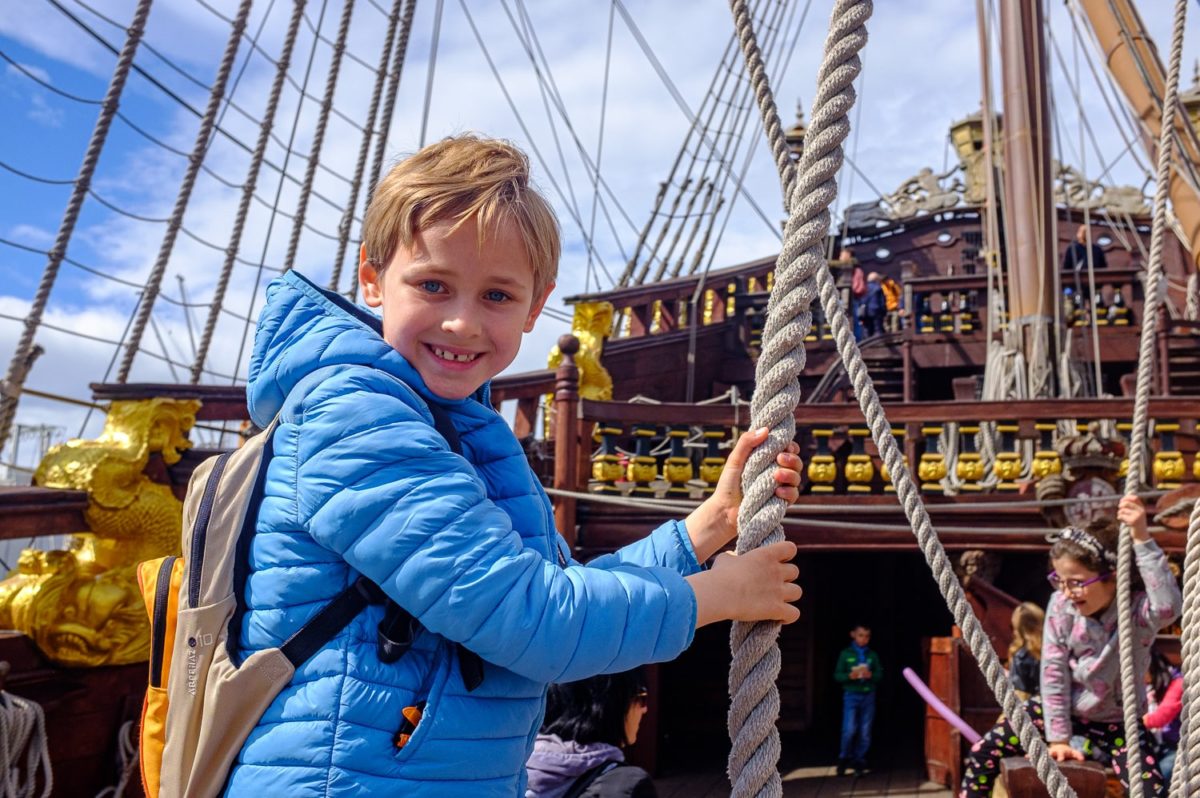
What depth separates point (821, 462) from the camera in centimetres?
554

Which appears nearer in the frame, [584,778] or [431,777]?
[431,777]

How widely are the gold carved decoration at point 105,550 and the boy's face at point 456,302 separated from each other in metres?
2.95

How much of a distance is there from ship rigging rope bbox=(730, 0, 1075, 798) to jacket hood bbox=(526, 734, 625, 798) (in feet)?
2.34

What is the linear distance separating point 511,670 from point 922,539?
2.37 feet

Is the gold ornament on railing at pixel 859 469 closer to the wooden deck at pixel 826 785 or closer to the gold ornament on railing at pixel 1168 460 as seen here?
the gold ornament on railing at pixel 1168 460

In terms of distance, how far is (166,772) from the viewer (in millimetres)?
991

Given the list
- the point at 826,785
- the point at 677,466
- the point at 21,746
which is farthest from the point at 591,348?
the point at 21,746

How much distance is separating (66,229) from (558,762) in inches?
174

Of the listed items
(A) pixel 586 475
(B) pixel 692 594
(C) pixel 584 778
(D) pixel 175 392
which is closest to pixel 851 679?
(A) pixel 586 475

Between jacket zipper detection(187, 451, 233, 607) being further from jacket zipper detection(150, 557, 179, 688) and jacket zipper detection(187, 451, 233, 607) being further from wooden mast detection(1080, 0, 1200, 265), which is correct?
wooden mast detection(1080, 0, 1200, 265)

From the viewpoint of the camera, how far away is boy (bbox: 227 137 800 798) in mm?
934

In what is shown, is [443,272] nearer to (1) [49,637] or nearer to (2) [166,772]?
(2) [166,772]

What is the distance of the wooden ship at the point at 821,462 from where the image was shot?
141 inches

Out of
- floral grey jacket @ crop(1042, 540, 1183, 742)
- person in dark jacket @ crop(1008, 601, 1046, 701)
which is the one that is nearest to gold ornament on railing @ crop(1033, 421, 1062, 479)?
person in dark jacket @ crop(1008, 601, 1046, 701)
